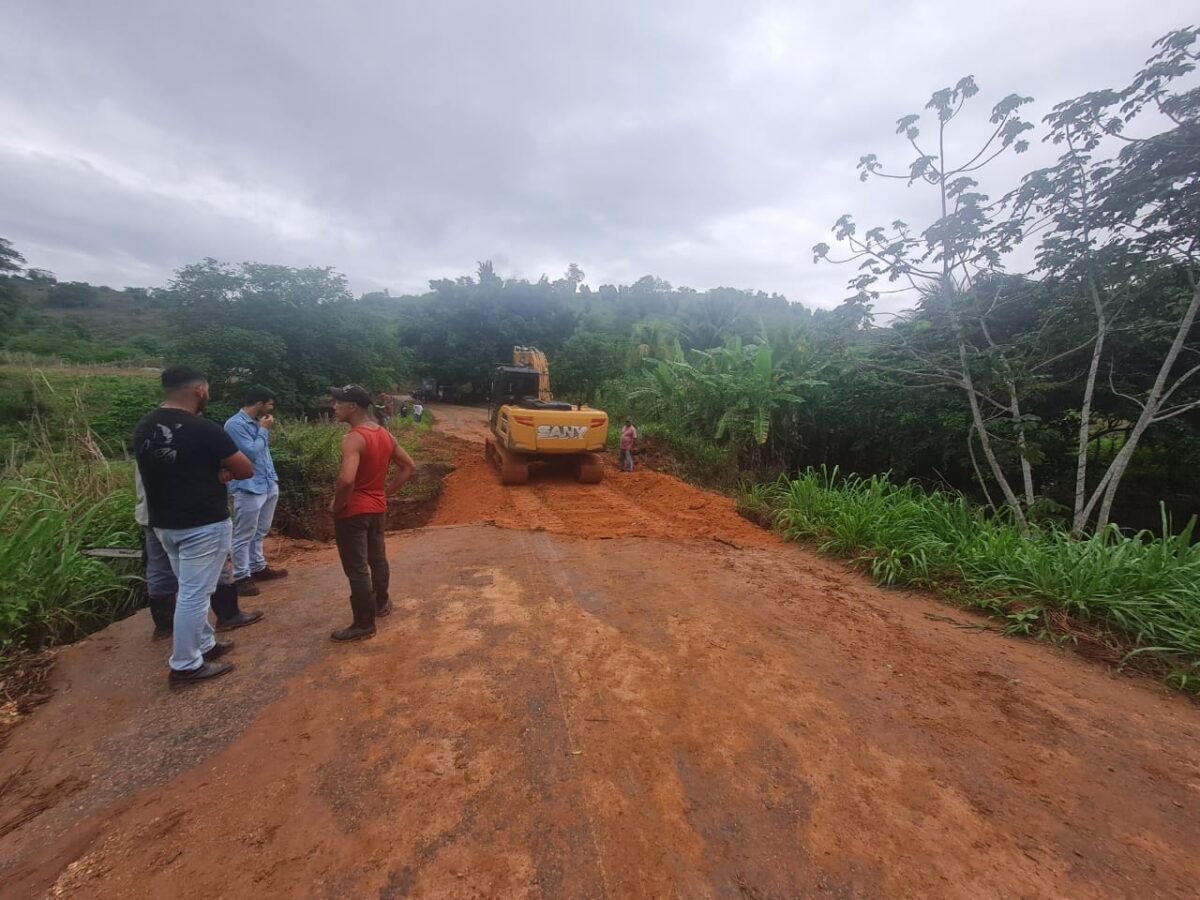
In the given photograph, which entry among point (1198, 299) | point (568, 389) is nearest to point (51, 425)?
point (1198, 299)

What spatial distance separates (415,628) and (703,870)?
2219 millimetres

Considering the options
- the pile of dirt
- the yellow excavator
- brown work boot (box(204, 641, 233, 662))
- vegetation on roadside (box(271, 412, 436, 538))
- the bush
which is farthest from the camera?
the yellow excavator

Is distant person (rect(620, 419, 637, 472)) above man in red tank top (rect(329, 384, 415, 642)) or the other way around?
the other way around

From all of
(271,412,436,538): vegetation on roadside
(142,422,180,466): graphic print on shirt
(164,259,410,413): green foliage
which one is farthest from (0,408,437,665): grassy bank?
(164,259,410,413): green foliage

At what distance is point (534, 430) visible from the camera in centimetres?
708

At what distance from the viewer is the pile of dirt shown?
556cm

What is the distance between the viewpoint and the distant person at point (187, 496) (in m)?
2.51

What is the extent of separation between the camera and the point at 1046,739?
227cm

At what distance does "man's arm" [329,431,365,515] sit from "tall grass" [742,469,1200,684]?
4.14 meters

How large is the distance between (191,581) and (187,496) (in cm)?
45

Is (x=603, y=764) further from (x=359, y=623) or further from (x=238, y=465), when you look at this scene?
(x=238, y=465)

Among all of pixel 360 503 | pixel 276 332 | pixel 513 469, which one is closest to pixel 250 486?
pixel 360 503

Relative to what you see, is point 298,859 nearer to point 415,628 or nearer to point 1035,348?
point 415,628

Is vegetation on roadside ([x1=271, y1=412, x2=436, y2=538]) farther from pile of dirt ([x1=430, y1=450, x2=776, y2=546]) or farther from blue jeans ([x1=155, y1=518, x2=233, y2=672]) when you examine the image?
blue jeans ([x1=155, y1=518, x2=233, y2=672])
